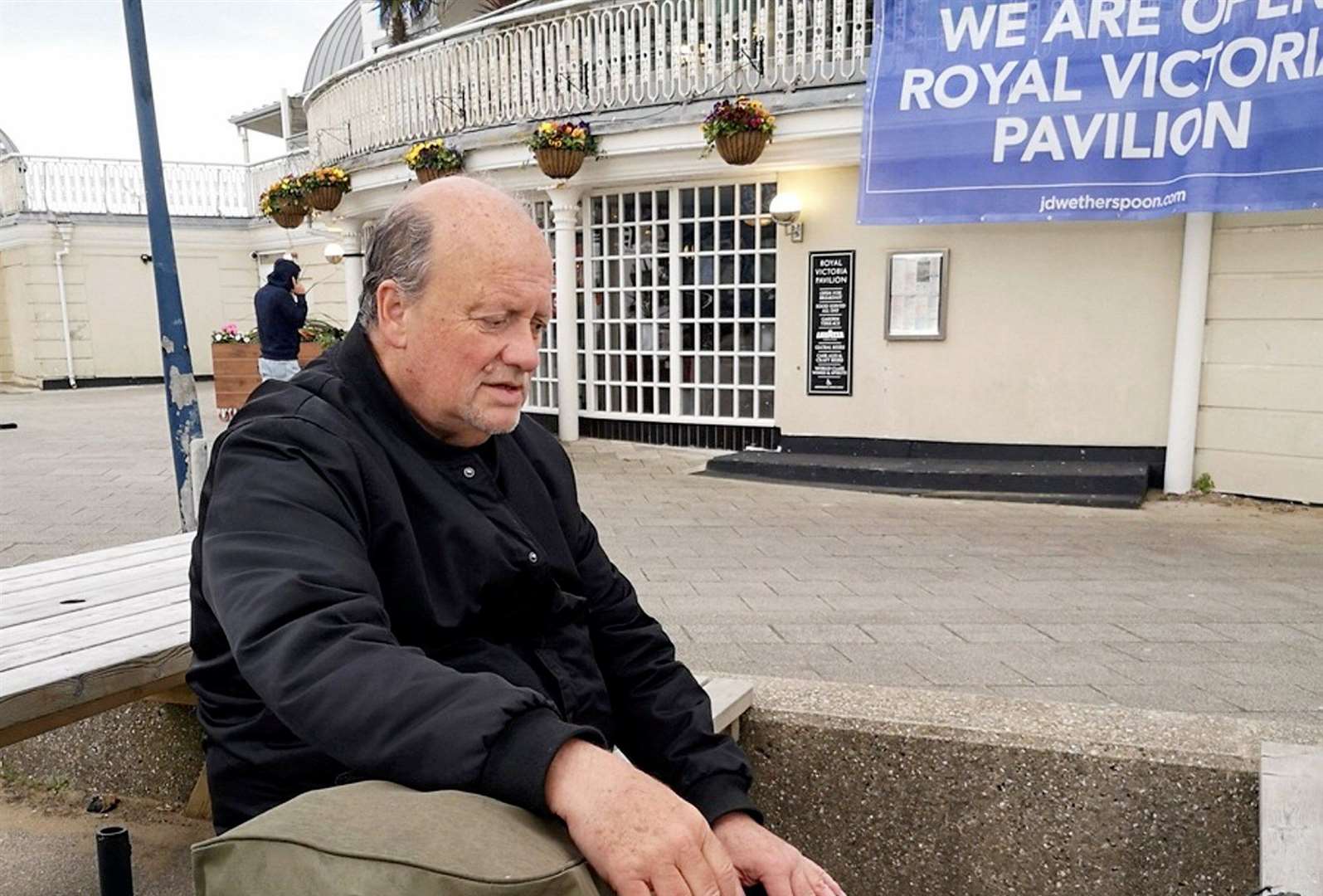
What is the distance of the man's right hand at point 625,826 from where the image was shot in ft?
3.65

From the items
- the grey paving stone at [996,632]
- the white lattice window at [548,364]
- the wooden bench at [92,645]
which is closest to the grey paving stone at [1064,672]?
the grey paving stone at [996,632]

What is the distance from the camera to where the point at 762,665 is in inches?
159

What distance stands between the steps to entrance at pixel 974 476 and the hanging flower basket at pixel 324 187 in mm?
5880

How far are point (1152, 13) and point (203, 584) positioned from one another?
7.76 meters

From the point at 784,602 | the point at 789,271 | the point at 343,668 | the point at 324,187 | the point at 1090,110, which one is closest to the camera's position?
the point at 343,668

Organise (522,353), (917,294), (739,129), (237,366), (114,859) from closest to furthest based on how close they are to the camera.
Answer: (522,353) → (114,859) → (739,129) → (917,294) → (237,366)

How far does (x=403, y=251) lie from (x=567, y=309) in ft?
28.7

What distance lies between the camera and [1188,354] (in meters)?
7.55

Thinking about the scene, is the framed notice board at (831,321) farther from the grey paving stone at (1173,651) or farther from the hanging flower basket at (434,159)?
the grey paving stone at (1173,651)

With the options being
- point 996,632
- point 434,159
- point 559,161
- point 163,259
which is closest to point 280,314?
point 434,159

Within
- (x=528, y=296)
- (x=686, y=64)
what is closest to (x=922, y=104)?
(x=686, y=64)

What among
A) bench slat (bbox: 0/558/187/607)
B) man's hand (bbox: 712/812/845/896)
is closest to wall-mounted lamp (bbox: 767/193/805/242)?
bench slat (bbox: 0/558/187/607)

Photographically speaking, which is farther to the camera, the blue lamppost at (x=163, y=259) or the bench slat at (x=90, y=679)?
the blue lamppost at (x=163, y=259)

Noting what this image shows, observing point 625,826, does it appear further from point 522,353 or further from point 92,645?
point 92,645
